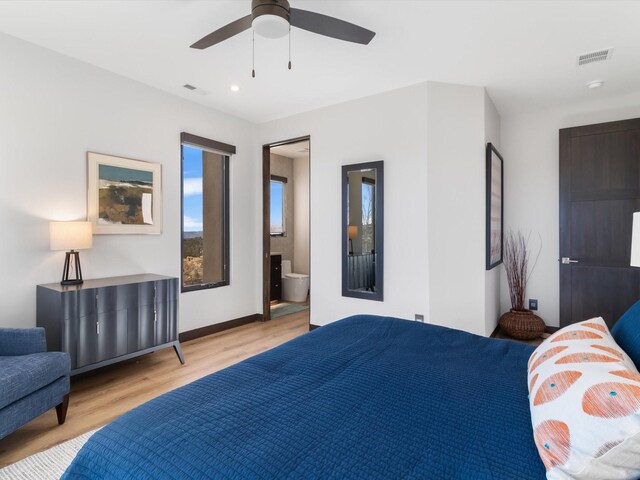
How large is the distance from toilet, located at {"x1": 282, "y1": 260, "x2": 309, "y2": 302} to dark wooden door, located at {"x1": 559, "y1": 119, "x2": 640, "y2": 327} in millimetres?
3660

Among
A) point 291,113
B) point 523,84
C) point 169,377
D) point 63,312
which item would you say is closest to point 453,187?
point 523,84

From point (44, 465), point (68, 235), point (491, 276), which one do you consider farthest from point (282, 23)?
point (491, 276)

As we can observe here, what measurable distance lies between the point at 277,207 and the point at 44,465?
16.6 ft

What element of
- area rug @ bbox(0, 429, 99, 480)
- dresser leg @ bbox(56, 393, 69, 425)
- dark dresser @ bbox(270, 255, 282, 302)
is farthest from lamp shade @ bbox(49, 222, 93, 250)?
dark dresser @ bbox(270, 255, 282, 302)

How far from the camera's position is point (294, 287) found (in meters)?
6.11

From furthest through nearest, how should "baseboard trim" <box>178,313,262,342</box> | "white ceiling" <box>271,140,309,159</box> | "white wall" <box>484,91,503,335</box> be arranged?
"white ceiling" <box>271,140,309,159</box> → "baseboard trim" <box>178,313,262,342</box> → "white wall" <box>484,91,503,335</box>

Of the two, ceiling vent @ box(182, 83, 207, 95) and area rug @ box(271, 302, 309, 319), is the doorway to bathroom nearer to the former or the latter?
area rug @ box(271, 302, 309, 319)

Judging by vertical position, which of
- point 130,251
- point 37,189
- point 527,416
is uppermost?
point 37,189

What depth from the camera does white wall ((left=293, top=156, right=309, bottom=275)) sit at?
22.2 ft

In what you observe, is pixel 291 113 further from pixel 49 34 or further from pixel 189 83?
pixel 49 34

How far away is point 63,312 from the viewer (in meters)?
2.54

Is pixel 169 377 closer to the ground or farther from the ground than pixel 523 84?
closer to the ground

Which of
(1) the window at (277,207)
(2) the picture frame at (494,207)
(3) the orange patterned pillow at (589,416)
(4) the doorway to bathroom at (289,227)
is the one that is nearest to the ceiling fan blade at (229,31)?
(3) the orange patterned pillow at (589,416)

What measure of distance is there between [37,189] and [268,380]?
2718mm
